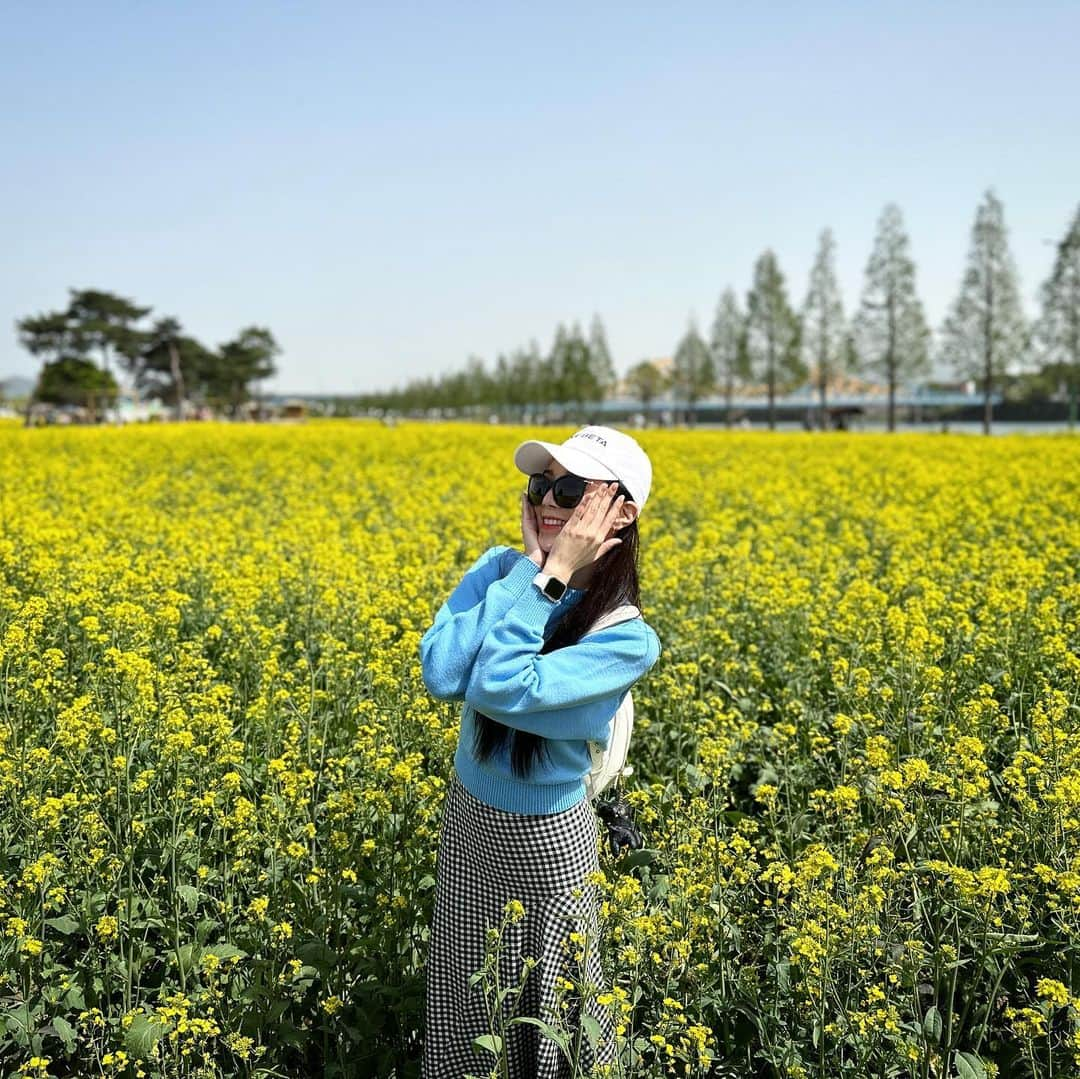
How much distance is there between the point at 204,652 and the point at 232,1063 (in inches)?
122

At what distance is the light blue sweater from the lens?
219cm

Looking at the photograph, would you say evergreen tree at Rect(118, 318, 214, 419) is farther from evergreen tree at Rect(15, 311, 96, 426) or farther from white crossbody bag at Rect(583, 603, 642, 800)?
white crossbody bag at Rect(583, 603, 642, 800)

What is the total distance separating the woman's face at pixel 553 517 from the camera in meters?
2.40

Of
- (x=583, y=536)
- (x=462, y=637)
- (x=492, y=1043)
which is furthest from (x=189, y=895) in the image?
(x=583, y=536)

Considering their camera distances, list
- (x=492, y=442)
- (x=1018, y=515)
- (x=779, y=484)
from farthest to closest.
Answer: (x=492, y=442) → (x=779, y=484) → (x=1018, y=515)

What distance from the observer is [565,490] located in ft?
7.79

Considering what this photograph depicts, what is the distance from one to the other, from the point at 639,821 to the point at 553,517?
6.00ft

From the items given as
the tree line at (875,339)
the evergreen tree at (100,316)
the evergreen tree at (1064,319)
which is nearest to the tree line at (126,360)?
the evergreen tree at (100,316)

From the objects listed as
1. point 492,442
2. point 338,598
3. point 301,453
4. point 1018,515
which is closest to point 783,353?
point 492,442

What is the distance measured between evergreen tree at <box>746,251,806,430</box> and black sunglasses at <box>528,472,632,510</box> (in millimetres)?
61251

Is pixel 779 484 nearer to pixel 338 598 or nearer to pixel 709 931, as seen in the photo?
pixel 338 598

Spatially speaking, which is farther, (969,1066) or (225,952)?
(225,952)

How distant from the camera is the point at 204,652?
571 cm

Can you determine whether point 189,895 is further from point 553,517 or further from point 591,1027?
point 553,517
